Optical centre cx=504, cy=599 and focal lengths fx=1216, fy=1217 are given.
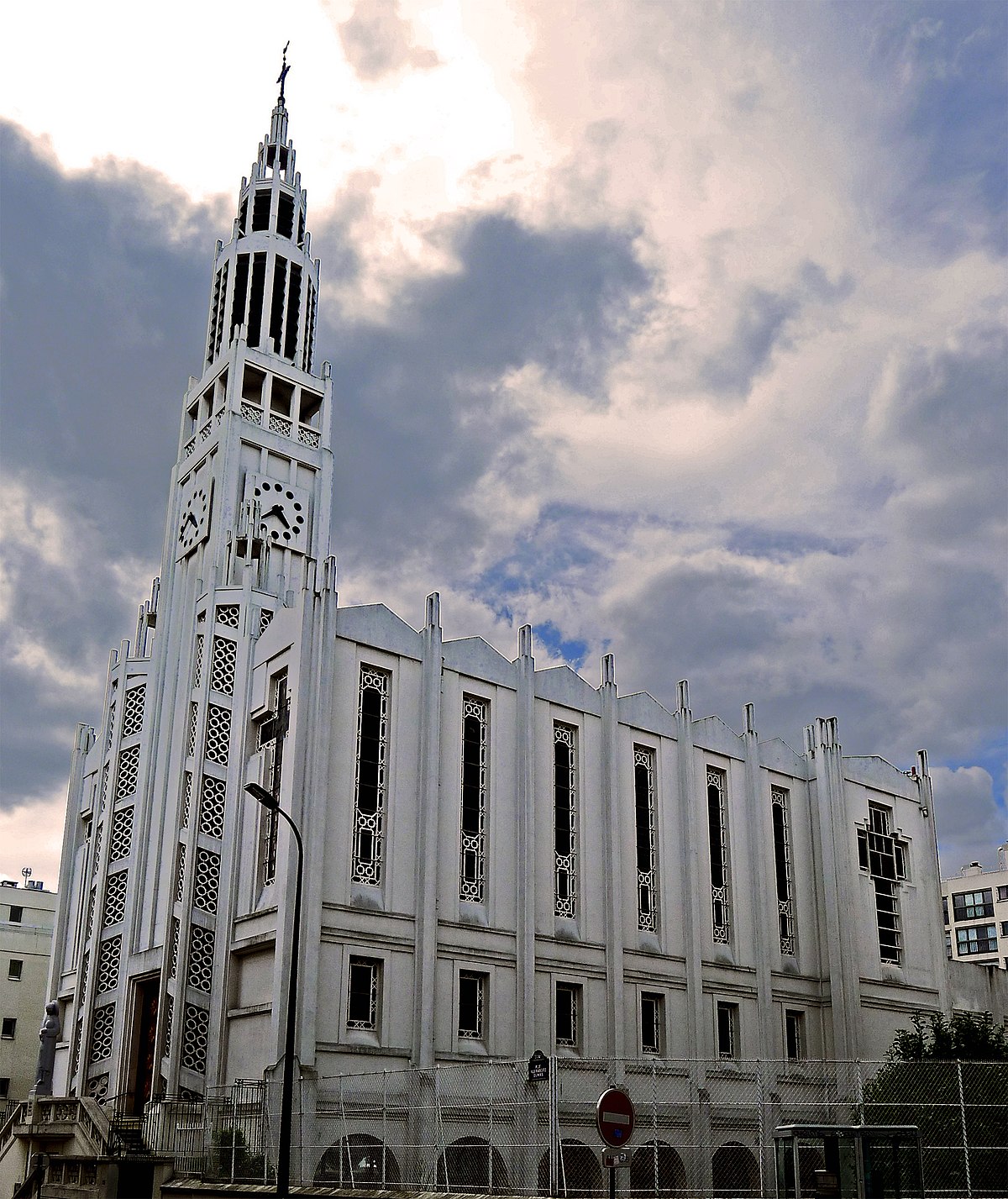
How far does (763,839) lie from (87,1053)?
25745mm

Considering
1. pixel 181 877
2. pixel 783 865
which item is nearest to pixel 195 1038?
pixel 181 877

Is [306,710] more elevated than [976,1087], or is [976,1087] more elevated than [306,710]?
[306,710]

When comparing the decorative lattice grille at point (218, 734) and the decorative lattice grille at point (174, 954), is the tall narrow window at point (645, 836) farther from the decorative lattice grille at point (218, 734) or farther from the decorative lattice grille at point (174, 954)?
the decorative lattice grille at point (174, 954)

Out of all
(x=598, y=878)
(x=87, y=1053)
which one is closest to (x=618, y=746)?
(x=598, y=878)

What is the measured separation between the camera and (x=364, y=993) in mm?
34812

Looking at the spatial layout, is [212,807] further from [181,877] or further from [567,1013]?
[567,1013]

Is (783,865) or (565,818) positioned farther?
(783,865)

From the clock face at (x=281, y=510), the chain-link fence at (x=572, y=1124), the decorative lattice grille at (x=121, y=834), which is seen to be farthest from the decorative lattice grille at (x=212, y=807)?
the clock face at (x=281, y=510)

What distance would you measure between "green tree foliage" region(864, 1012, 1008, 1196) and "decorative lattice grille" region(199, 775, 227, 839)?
2158cm

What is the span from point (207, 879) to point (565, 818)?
12.1m

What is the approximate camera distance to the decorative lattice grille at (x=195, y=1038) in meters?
36.2

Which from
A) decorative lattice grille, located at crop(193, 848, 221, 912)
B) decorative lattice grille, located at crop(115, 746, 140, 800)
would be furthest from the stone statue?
decorative lattice grille, located at crop(115, 746, 140, 800)

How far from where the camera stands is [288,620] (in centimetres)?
3816

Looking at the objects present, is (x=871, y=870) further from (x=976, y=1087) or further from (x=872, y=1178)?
(x=872, y=1178)
